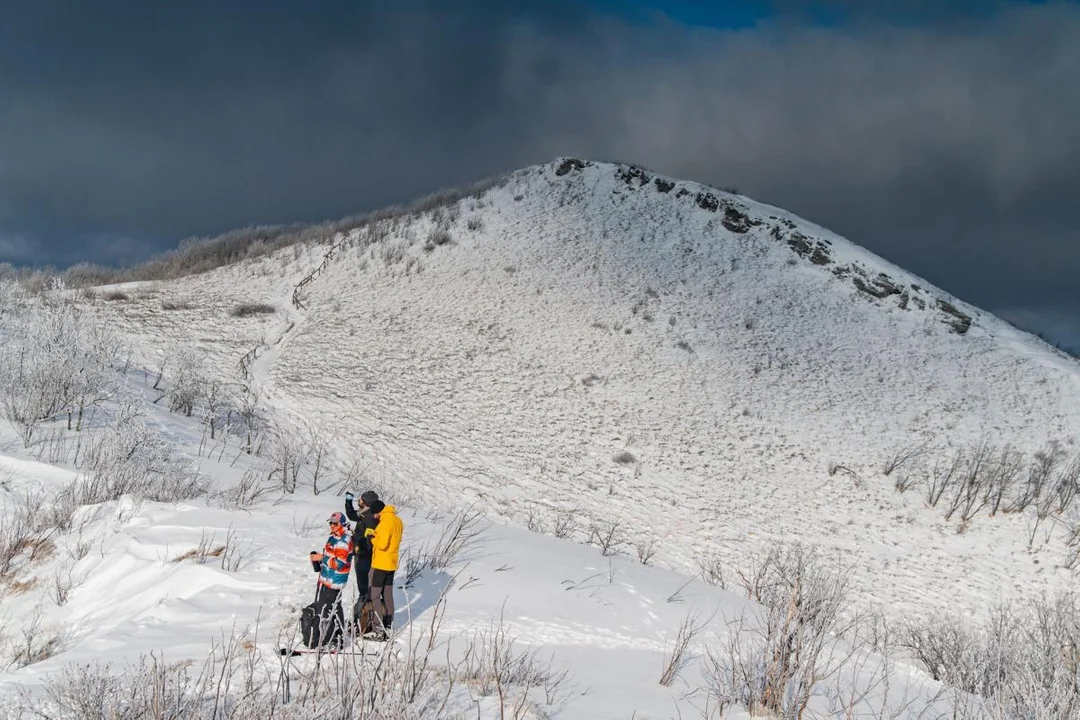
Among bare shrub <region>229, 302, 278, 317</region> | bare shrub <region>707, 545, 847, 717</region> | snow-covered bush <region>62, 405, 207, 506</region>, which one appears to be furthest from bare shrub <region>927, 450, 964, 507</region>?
bare shrub <region>229, 302, 278, 317</region>

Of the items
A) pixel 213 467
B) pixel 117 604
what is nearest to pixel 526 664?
pixel 117 604

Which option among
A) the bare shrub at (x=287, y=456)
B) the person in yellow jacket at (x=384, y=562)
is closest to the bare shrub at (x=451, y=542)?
the person in yellow jacket at (x=384, y=562)

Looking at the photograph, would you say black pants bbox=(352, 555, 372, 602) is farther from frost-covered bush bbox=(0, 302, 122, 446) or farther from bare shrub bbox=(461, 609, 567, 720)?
frost-covered bush bbox=(0, 302, 122, 446)

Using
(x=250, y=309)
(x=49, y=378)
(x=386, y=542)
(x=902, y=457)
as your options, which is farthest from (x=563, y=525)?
(x=250, y=309)

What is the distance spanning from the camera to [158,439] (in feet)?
39.7

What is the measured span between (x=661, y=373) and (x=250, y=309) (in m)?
19.3

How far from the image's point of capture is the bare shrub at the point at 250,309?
27767 millimetres

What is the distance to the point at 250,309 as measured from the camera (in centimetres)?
2823

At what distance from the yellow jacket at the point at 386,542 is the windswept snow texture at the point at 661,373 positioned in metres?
Answer: 10.1

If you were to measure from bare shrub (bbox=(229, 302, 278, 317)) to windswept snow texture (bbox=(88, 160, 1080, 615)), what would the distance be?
67cm

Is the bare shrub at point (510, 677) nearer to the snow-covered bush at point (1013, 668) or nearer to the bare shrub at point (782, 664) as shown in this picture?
the bare shrub at point (782, 664)

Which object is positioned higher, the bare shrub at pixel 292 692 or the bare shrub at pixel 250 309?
the bare shrub at pixel 250 309

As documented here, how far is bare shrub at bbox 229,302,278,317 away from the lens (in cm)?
2777

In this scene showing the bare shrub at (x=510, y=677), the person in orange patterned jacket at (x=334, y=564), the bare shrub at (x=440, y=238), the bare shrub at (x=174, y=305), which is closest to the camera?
the bare shrub at (x=510, y=677)
